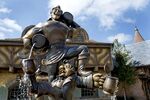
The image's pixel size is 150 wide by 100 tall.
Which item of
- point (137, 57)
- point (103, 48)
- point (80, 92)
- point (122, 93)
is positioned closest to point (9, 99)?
point (80, 92)

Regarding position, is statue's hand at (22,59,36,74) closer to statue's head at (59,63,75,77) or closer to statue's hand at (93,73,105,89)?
statue's head at (59,63,75,77)

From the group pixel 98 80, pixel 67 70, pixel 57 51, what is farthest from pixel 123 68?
pixel 98 80

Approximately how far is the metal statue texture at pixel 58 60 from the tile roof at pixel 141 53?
16.4 metres

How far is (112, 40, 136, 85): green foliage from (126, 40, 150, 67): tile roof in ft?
6.93

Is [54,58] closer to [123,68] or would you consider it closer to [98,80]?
[98,80]

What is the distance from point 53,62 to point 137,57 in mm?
18053

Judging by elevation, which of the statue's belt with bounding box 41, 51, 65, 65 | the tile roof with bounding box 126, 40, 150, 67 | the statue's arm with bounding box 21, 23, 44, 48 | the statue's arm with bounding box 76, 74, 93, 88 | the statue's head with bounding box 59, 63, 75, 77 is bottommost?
the statue's arm with bounding box 76, 74, 93, 88

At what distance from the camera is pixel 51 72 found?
4.19m

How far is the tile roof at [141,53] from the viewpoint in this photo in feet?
67.3

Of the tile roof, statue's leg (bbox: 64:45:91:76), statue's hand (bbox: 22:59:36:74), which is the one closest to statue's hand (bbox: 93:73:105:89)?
statue's leg (bbox: 64:45:91:76)

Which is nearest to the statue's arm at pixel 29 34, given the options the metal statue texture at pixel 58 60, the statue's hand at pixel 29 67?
the metal statue texture at pixel 58 60

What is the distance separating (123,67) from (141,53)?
4775mm

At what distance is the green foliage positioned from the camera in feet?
58.5

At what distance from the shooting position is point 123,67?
18.0 meters
